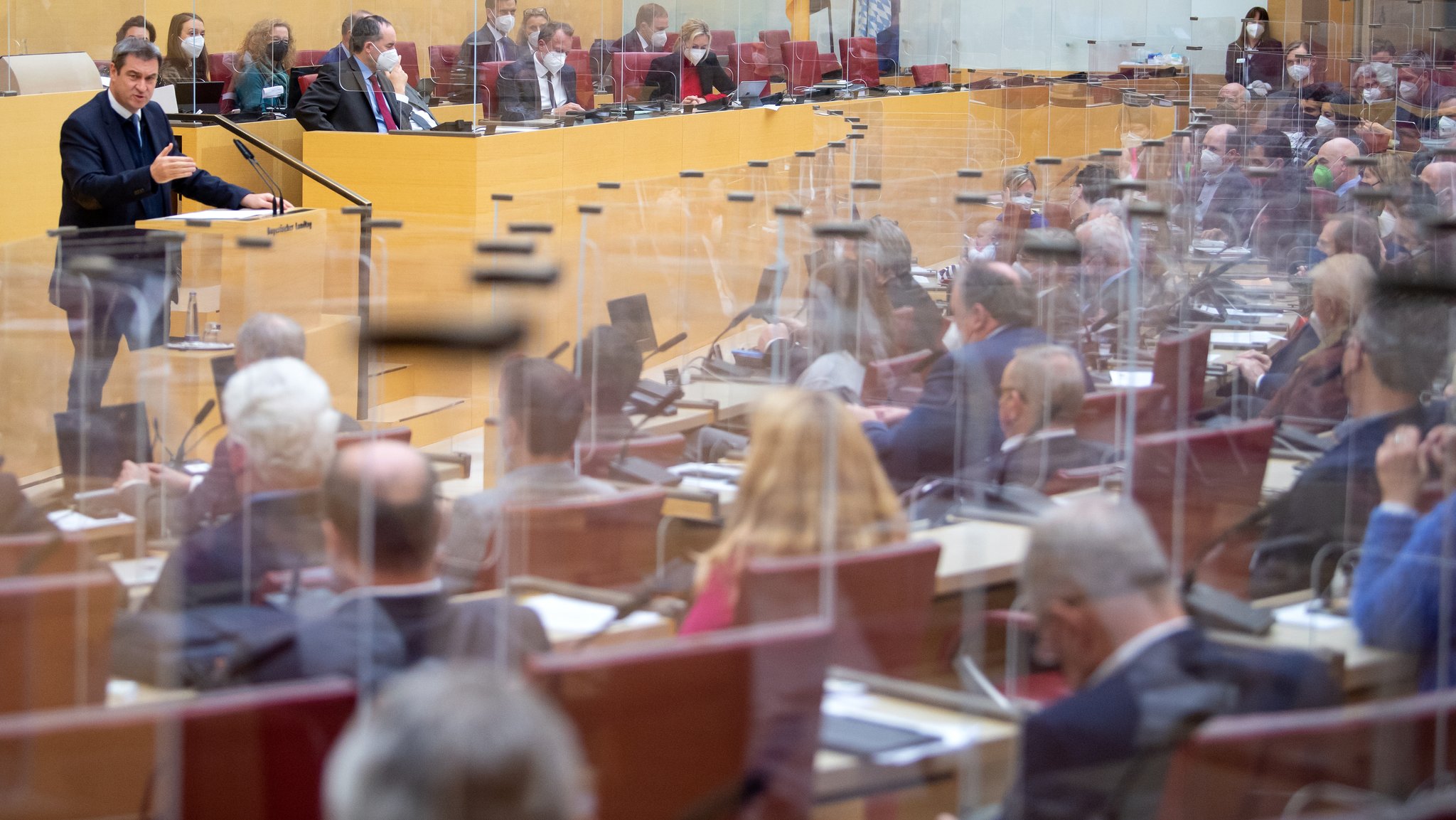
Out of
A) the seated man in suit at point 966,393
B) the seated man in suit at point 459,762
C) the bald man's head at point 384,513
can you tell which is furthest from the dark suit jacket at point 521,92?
the seated man in suit at point 459,762

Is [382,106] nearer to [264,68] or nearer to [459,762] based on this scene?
[264,68]

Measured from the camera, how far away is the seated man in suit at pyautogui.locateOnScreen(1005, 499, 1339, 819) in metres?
1.99

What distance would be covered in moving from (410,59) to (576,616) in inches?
241

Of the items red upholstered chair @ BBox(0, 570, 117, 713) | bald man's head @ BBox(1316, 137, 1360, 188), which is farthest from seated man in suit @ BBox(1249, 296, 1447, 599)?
bald man's head @ BBox(1316, 137, 1360, 188)

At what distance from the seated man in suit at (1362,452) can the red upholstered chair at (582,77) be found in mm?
5625

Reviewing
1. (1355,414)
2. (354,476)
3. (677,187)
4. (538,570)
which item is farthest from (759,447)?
(677,187)

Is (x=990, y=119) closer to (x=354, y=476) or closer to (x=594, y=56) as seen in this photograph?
(x=594, y=56)

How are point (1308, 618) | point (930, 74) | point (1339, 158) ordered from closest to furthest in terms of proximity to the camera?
point (1308, 618) < point (1339, 158) < point (930, 74)

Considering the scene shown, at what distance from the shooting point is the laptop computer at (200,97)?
767 centimetres

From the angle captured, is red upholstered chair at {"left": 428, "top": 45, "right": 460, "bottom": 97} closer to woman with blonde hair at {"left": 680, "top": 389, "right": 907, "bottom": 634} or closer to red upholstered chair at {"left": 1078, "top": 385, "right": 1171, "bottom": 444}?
red upholstered chair at {"left": 1078, "top": 385, "right": 1171, "bottom": 444}

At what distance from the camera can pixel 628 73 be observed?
9023 millimetres

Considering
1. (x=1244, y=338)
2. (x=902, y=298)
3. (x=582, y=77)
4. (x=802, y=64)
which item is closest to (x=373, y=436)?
(x=902, y=298)

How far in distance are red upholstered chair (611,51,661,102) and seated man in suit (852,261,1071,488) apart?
5024 millimetres

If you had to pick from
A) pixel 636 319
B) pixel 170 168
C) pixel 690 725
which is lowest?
pixel 690 725
